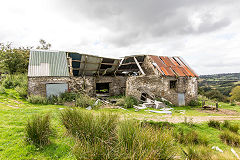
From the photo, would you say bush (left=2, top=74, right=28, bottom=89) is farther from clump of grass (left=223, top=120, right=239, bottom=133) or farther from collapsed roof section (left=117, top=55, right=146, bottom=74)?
clump of grass (left=223, top=120, right=239, bottom=133)

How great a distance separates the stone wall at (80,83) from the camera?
10.4m

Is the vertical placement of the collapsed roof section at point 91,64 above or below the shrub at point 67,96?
above

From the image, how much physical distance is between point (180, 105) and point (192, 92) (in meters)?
2.37

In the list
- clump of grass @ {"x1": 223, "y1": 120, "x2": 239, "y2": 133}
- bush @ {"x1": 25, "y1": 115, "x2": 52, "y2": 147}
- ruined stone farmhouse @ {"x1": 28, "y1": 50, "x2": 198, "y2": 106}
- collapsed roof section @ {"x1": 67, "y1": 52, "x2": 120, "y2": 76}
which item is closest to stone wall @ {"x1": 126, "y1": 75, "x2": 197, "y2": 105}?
ruined stone farmhouse @ {"x1": 28, "y1": 50, "x2": 198, "y2": 106}

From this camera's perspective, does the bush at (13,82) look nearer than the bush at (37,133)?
No

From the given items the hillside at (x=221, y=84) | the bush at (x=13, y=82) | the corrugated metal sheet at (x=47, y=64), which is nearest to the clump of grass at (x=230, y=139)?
the corrugated metal sheet at (x=47, y=64)

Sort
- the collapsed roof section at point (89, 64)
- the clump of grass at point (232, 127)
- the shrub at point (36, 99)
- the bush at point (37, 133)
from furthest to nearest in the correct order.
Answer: the collapsed roof section at point (89, 64) < the shrub at point (36, 99) < the clump of grass at point (232, 127) < the bush at point (37, 133)

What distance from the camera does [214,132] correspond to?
641 centimetres

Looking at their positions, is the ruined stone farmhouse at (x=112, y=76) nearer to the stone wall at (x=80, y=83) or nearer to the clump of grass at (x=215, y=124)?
the stone wall at (x=80, y=83)

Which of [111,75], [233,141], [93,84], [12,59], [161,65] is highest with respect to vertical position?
[12,59]

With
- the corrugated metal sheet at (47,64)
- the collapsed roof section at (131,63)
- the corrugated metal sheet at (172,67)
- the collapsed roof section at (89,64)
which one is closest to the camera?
the corrugated metal sheet at (47,64)

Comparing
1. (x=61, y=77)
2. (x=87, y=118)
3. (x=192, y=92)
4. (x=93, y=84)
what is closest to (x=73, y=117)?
(x=87, y=118)

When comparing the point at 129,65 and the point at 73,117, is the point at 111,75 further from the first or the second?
the point at 73,117

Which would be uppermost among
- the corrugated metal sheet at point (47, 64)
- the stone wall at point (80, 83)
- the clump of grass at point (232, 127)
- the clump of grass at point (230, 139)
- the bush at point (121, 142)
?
the corrugated metal sheet at point (47, 64)
